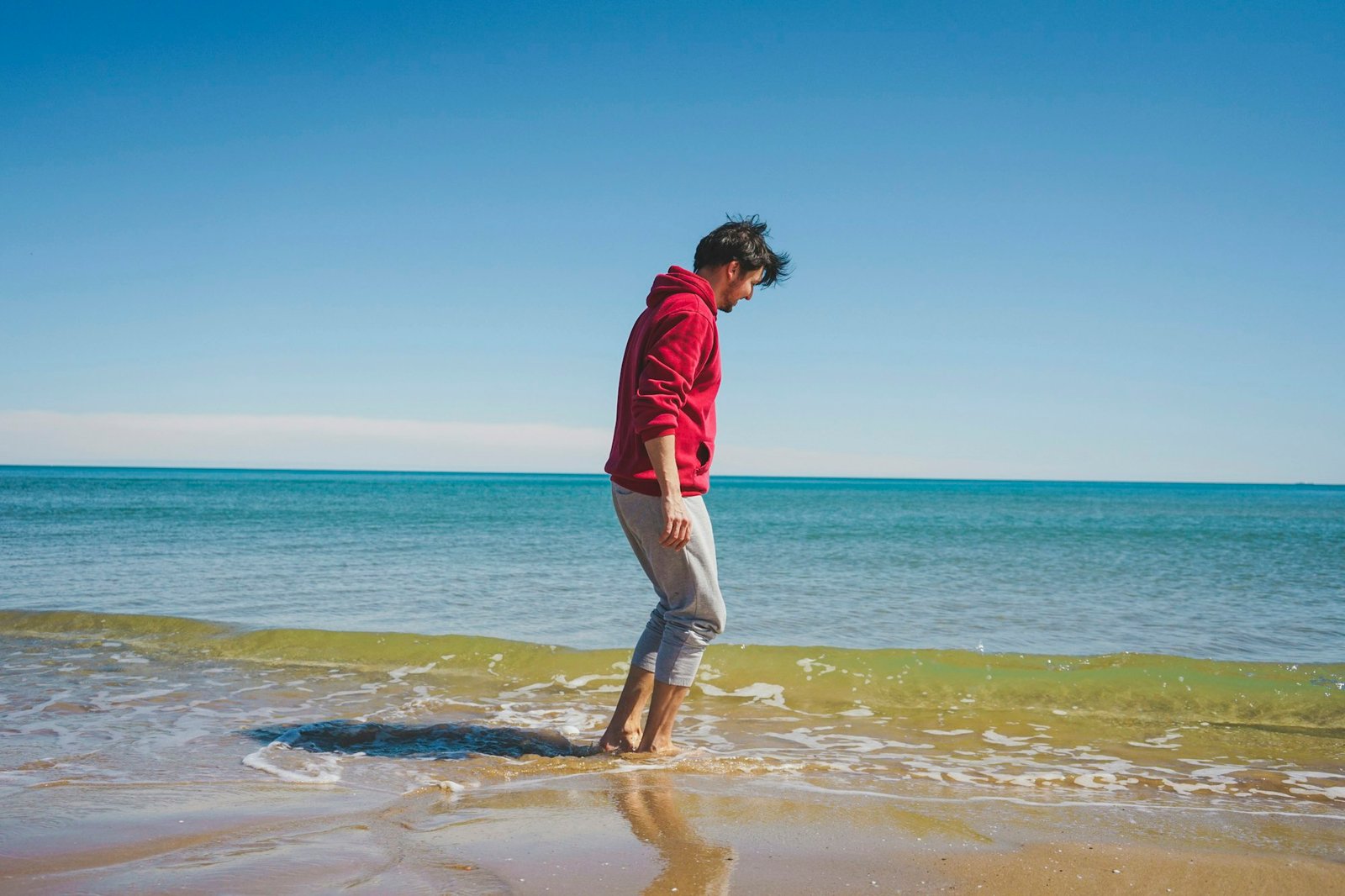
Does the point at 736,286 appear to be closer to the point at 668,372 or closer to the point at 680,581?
the point at 668,372

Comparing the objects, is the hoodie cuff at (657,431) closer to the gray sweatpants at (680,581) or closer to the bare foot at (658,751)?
the gray sweatpants at (680,581)

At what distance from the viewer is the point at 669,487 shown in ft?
11.2

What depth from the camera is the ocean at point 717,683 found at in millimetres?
3719

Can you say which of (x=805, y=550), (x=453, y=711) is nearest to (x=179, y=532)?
(x=805, y=550)

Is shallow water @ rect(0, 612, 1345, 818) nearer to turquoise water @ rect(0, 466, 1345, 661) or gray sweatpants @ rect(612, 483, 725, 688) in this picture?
gray sweatpants @ rect(612, 483, 725, 688)

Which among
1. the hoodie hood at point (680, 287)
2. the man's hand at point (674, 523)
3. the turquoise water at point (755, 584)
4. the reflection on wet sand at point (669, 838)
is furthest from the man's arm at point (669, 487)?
the turquoise water at point (755, 584)

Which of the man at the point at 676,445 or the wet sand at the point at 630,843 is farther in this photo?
the man at the point at 676,445

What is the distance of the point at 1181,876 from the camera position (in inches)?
99.3

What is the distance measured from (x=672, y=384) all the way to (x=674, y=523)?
527 millimetres

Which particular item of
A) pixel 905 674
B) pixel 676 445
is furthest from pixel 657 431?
pixel 905 674

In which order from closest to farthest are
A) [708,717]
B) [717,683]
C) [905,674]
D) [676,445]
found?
1. [676,445]
2. [708,717]
3. [717,683]
4. [905,674]

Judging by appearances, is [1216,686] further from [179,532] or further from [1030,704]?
[179,532]

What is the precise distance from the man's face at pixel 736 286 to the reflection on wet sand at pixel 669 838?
1.93 meters

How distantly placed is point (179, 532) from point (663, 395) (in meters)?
20.4
